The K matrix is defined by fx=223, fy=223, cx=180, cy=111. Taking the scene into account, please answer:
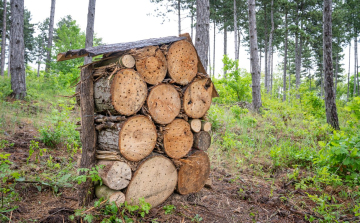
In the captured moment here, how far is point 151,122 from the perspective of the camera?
283 centimetres

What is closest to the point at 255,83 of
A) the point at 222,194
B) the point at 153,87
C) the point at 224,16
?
the point at 222,194

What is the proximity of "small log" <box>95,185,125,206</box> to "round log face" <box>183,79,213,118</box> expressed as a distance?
4.57 feet

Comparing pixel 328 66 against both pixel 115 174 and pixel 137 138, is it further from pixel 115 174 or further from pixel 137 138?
pixel 115 174

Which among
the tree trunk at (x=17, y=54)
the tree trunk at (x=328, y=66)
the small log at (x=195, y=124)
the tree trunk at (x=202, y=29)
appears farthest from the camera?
the tree trunk at (x=17, y=54)

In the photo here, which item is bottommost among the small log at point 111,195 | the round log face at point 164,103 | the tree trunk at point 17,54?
the small log at point 111,195

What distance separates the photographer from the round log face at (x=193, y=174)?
318 centimetres

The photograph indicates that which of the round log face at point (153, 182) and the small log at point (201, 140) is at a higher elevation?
the small log at point (201, 140)

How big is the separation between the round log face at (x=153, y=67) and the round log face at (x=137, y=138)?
20.3 inches

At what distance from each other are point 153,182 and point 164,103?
3.39 ft

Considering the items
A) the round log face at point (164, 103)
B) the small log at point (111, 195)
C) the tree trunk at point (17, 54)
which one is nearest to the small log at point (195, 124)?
the round log face at point (164, 103)

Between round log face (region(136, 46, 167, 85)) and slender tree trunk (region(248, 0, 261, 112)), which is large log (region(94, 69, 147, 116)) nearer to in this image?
round log face (region(136, 46, 167, 85))

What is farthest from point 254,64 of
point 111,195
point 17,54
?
point 17,54

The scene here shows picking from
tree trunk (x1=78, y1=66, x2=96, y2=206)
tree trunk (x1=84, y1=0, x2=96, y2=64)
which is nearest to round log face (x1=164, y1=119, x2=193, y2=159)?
tree trunk (x1=78, y1=66, x2=96, y2=206)

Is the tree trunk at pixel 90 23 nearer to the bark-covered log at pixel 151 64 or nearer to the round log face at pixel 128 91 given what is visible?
the bark-covered log at pixel 151 64
